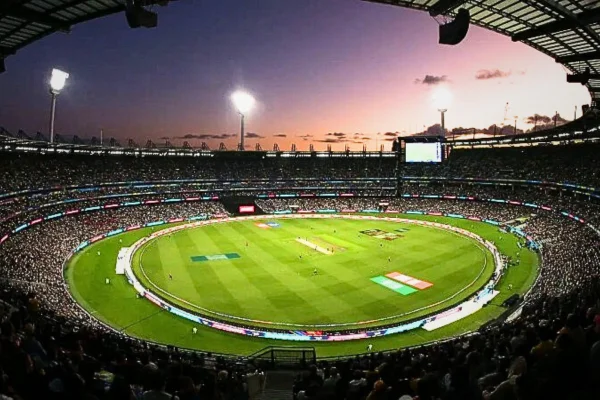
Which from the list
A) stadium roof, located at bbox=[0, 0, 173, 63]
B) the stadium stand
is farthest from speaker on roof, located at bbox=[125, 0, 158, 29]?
the stadium stand

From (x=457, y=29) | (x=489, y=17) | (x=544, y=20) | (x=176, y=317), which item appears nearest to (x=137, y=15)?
(x=457, y=29)

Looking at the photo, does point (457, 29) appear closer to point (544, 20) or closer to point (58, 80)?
point (544, 20)

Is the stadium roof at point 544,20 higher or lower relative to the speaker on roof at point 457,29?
higher

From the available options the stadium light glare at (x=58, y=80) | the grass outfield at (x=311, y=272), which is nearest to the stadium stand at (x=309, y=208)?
the grass outfield at (x=311, y=272)

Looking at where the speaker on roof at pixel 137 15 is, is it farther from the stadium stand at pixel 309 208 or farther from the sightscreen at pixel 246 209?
the sightscreen at pixel 246 209

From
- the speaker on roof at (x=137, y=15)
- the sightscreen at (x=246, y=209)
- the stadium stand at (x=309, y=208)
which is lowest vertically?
the sightscreen at (x=246, y=209)

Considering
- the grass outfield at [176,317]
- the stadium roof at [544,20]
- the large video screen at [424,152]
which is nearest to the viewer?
the stadium roof at [544,20]

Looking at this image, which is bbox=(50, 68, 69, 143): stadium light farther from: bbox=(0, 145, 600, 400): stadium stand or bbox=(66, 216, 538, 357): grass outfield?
bbox=(66, 216, 538, 357): grass outfield
